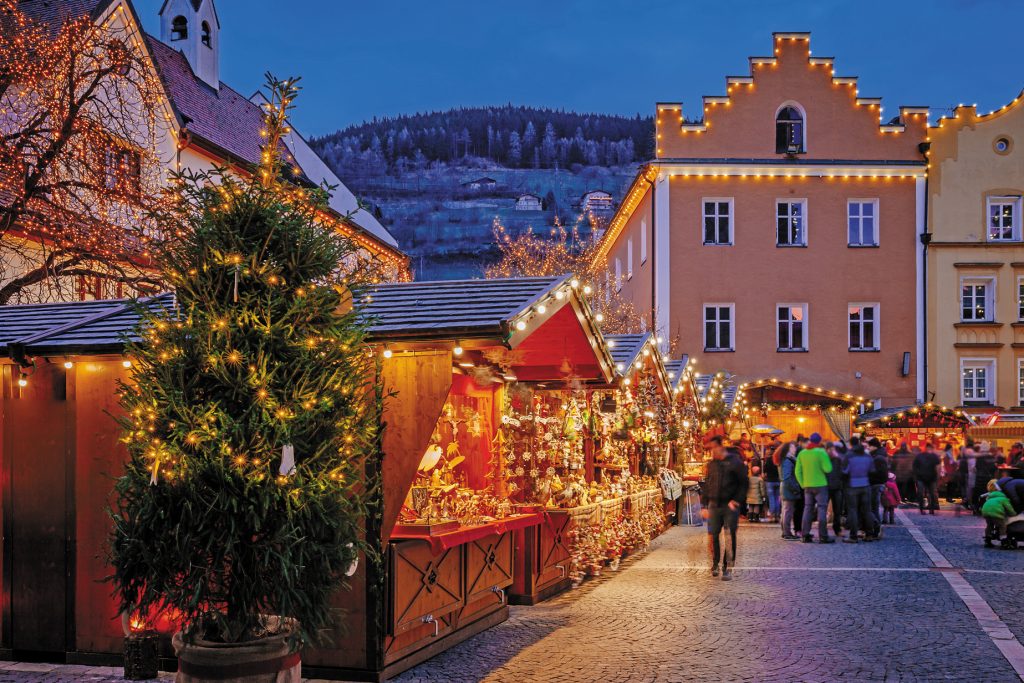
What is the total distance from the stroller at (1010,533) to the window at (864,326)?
59.8 ft

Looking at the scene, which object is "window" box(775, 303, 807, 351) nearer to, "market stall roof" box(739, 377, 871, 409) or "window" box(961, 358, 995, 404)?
"market stall roof" box(739, 377, 871, 409)

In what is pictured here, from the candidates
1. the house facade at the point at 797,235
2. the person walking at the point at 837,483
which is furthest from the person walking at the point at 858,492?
the house facade at the point at 797,235

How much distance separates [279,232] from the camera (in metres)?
6.66

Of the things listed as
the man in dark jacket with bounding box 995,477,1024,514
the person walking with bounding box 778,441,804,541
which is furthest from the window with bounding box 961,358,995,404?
the man in dark jacket with bounding box 995,477,1024,514

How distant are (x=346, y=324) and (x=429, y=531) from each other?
8.69 ft

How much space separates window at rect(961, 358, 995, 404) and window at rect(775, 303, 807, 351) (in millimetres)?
5436

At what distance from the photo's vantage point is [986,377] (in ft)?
116

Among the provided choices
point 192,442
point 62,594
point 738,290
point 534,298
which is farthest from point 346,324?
point 738,290

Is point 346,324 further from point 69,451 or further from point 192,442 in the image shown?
point 69,451

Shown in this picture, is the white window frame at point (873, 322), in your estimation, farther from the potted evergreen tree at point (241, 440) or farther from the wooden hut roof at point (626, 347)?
the potted evergreen tree at point (241, 440)

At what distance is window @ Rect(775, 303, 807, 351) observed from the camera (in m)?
35.1

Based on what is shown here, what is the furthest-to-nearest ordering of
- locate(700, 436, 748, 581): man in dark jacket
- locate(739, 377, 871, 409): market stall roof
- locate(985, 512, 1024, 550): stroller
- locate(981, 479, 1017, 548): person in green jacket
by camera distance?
1. locate(739, 377, 871, 409): market stall roof
2. locate(981, 479, 1017, 548): person in green jacket
3. locate(985, 512, 1024, 550): stroller
4. locate(700, 436, 748, 581): man in dark jacket

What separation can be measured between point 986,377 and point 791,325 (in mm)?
6751

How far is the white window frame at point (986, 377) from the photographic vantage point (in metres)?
35.0
